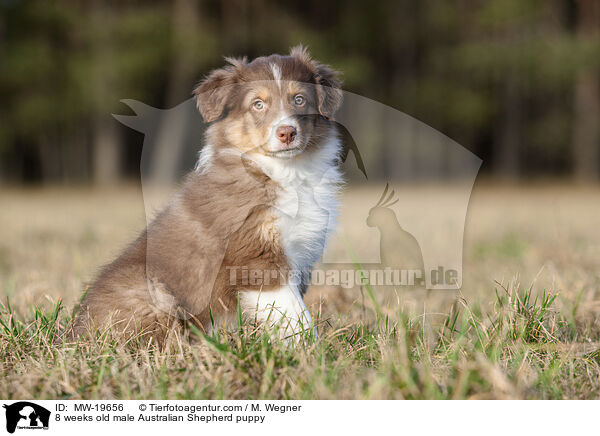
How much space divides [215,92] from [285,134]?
596mm

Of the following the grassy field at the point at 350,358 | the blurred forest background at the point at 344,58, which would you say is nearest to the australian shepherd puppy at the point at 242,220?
the grassy field at the point at 350,358

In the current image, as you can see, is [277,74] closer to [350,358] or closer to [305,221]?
[305,221]

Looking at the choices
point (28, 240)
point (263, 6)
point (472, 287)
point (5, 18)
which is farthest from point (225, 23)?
point (472, 287)

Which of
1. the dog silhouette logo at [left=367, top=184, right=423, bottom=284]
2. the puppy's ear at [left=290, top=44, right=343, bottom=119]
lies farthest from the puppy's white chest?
the dog silhouette logo at [left=367, top=184, right=423, bottom=284]

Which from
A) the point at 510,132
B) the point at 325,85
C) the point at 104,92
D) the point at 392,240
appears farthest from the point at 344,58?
the point at 325,85

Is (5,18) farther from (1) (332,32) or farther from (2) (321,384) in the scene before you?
(2) (321,384)

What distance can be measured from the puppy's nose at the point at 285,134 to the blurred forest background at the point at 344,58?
1255 centimetres

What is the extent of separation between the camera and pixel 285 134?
3.61 meters

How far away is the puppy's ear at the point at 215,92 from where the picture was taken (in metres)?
3.84

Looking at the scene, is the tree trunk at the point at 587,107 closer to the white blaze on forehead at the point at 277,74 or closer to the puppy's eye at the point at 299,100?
the puppy's eye at the point at 299,100

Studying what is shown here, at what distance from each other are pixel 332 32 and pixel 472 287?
49.6ft

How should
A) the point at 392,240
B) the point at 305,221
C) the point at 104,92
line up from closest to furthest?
the point at 305,221 < the point at 392,240 < the point at 104,92

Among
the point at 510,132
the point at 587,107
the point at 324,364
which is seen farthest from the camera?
the point at 510,132

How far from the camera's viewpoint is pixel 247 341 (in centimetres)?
283
